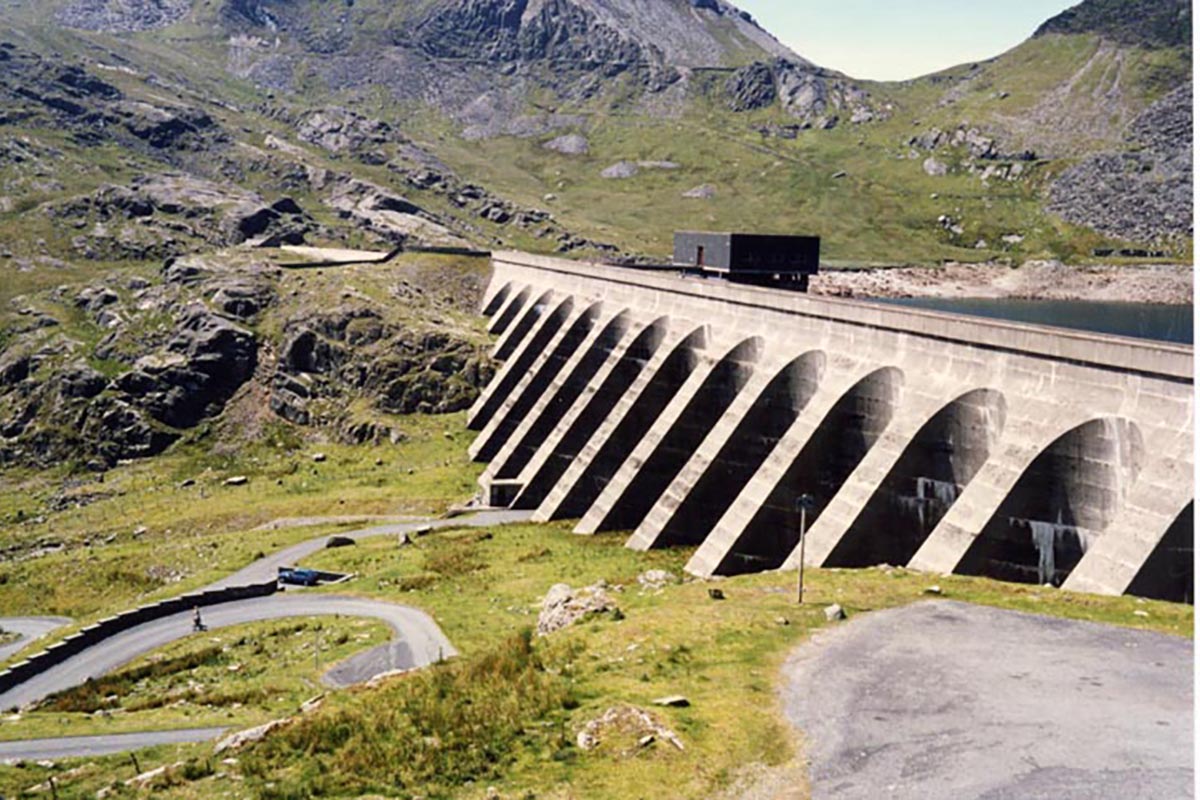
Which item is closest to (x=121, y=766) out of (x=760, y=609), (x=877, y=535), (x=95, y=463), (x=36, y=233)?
(x=760, y=609)

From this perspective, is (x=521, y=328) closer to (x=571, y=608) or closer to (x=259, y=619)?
(x=259, y=619)

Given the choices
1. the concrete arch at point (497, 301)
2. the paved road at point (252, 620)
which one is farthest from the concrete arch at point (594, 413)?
the concrete arch at point (497, 301)

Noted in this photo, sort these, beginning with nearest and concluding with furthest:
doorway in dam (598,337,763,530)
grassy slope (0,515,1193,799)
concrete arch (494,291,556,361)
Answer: grassy slope (0,515,1193,799), doorway in dam (598,337,763,530), concrete arch (494,291,556,361)

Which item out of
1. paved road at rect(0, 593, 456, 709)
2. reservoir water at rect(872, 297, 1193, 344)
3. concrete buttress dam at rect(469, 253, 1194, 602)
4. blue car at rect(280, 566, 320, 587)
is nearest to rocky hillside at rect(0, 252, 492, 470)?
concrete buttress dam at rect(469, 253, 1194, 602)

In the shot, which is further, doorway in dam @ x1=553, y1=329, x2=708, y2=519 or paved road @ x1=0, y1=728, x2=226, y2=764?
doorway in dam @ x1=553, y1=329, x2=708, y2=519

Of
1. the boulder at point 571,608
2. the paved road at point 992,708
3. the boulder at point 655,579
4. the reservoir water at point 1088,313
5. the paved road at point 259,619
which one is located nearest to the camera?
the paved road at point 992,708

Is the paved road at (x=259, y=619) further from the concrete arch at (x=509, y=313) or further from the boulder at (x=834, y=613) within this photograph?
the concrete arch at (x=509, y=313)

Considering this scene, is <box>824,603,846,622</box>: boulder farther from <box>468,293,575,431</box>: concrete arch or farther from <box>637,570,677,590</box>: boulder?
<box>468,293,575,431</box>: concrete arch
